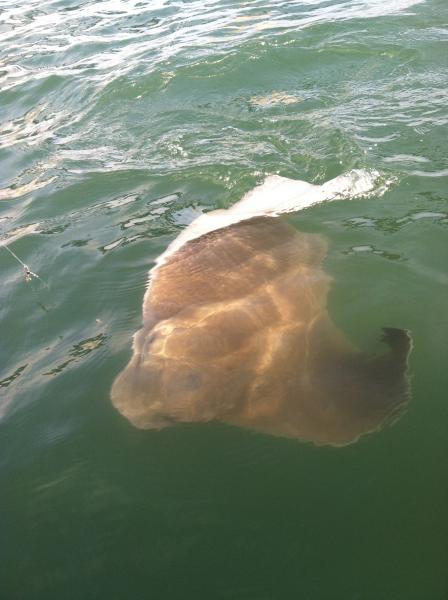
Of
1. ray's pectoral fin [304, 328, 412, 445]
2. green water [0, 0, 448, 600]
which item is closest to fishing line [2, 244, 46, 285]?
green water [0, 0, 448, 600]

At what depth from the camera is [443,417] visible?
309 cm

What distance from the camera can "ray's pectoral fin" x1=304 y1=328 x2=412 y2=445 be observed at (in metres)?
2.91

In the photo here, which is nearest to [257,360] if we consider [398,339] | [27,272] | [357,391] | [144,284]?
[357,391]

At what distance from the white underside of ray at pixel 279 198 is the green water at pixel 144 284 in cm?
18

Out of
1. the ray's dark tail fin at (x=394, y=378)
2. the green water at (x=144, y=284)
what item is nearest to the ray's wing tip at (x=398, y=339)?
the ray's dark tail fin at (x=394, y=378)

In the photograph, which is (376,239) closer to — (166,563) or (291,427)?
(291,427)

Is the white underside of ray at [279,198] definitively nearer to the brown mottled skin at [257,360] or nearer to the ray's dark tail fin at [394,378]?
the brown mottled skin at [257,360]

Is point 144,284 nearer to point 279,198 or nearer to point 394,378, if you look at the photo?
point 279,198

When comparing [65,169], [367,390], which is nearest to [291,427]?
[367,390]

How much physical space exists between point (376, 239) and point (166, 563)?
3.50 metres

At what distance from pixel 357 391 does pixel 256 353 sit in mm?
749

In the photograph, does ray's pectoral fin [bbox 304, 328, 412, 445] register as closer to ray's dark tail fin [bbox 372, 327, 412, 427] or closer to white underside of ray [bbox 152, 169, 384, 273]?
ray's dark tail fin [bbox 372, 327, 412, 427]

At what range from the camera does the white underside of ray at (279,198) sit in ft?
18.1

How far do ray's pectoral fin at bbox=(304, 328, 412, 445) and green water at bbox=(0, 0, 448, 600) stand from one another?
10 cm
